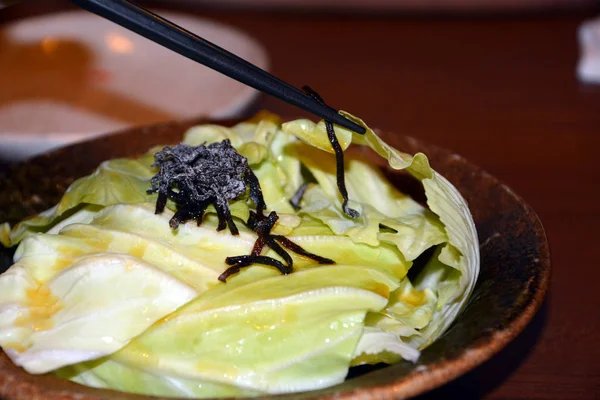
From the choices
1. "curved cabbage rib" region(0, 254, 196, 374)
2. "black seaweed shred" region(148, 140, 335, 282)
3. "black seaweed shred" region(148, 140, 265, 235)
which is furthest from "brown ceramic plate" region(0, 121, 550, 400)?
"black seaweed shred" region(148, 140, 265, 235)

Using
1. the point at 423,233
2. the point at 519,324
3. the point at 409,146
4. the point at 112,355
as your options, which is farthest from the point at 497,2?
the point at 112,355

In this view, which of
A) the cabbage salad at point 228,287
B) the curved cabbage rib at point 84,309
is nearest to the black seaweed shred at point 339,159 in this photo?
the cabbage salad at point 228,287

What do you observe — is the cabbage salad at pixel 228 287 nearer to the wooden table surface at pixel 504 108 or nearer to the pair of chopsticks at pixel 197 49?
the pair of chopsticks at pixel 197 49

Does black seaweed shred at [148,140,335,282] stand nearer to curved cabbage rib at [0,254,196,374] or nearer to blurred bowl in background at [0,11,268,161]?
curved cabbage rib at [0,254,196,374]

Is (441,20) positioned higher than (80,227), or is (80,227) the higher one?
(441,20)

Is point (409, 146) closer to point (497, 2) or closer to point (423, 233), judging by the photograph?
point (423, 233)

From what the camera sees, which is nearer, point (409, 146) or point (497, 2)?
point (409, 146)
